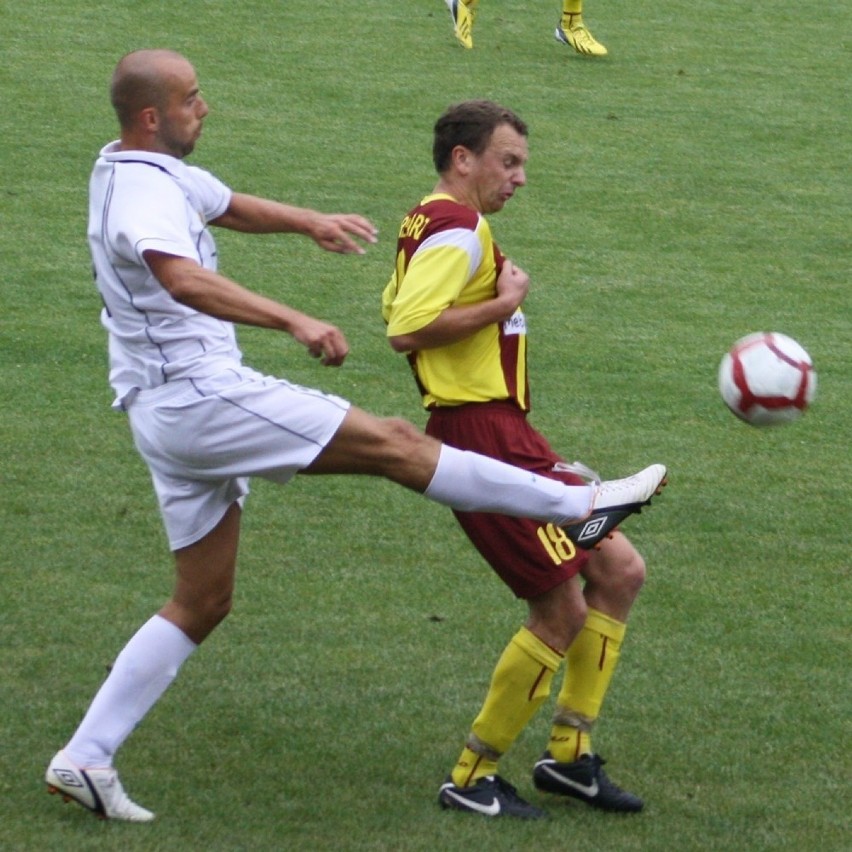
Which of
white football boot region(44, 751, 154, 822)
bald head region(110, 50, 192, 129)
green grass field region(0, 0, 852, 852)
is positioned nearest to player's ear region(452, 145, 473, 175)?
bald head region(110, 50, 192, 129)

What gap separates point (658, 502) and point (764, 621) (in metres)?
1.25

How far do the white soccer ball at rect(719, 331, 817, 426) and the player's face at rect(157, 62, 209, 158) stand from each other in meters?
1.82

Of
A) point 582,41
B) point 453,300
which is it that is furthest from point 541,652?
point 582,41

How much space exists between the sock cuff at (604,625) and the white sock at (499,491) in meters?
0.51

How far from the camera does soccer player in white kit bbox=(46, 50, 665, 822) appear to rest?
4.25m

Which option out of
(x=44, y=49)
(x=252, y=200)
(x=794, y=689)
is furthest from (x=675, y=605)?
(x=44, y=49)

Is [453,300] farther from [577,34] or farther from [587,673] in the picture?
[577,34]

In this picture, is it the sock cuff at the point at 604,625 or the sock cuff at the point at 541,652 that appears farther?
the sock cuff at the point at 604,625

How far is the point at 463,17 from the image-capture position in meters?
15.2

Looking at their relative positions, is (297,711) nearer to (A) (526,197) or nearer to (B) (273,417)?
(B) (273,417)

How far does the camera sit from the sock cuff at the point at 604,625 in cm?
495

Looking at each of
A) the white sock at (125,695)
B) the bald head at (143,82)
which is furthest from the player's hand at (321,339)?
the white sock at (125,695)

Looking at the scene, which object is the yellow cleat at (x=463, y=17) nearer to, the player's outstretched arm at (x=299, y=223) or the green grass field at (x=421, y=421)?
the green grass field at (x=421, y=421)

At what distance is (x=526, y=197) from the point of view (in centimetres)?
1200
